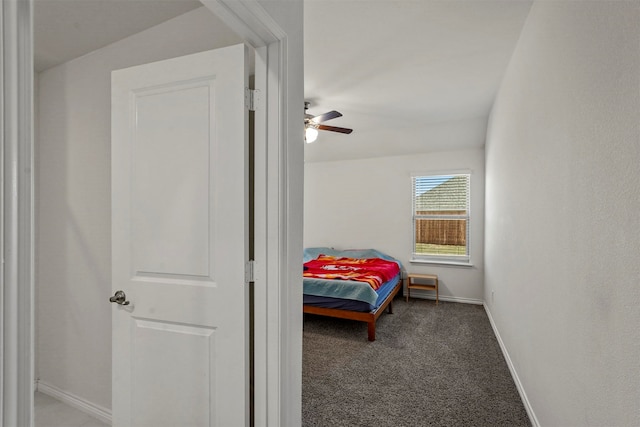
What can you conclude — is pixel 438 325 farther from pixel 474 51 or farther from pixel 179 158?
pixel 179 158

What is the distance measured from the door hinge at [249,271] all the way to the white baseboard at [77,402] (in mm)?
1501

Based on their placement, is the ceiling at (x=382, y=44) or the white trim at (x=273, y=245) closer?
the white trim at (x=273, y=245)

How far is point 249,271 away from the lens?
55.3 inches

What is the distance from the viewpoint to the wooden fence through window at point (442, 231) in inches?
196

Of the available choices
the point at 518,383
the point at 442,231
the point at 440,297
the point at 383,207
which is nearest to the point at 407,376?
→ the point at 518,383

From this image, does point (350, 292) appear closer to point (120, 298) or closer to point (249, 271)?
point (249, 271)

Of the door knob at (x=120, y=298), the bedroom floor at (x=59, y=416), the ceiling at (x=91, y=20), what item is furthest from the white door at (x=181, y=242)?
the bedroom floor at (x=59, y=416)

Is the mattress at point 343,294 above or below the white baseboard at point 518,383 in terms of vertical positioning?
above

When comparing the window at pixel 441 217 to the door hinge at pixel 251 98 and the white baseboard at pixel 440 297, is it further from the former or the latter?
the door hinge at pixel 251 98

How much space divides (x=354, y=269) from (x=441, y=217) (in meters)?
1.81

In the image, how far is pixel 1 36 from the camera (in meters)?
0.51

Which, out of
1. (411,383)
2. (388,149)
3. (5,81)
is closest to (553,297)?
(411,383)

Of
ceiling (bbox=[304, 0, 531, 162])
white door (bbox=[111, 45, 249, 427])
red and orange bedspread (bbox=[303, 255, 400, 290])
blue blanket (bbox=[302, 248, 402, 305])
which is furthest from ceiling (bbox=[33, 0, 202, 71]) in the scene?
red and orange bedspread (bbox=[303, 255, 400, 290])

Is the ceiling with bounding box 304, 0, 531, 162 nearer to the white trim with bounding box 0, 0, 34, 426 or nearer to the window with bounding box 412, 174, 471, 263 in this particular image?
the window with bounding box 412, 174, 471, 263
